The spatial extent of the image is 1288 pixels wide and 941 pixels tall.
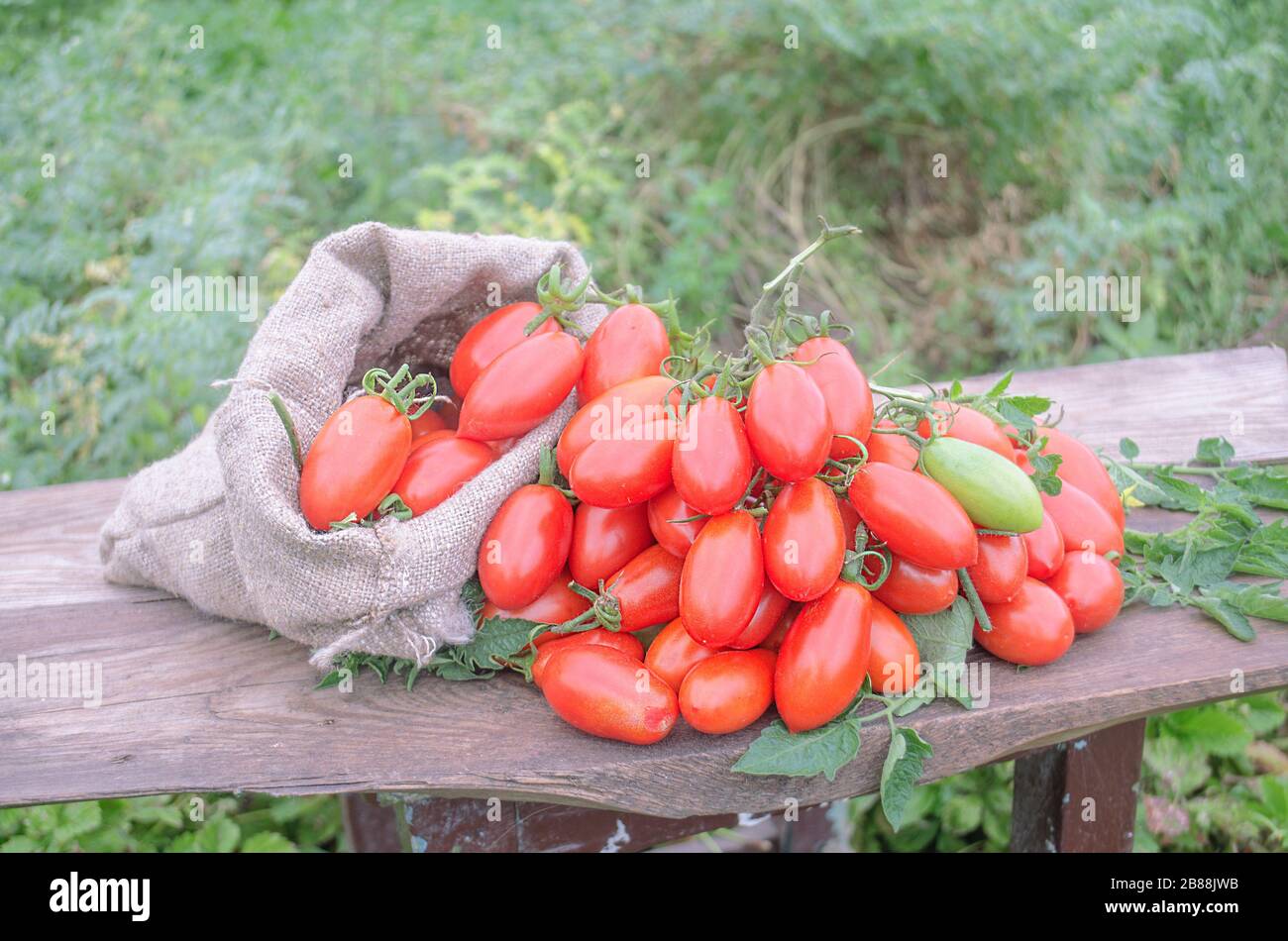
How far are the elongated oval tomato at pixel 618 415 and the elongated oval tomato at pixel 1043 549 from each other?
0.52 metres

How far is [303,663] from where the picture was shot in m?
1.55

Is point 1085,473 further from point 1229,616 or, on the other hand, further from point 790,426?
point 790,426

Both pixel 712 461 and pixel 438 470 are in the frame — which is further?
pixel 438 470

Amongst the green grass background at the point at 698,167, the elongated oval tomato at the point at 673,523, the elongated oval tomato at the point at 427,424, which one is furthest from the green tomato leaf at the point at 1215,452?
the green grass background at the point at 698,167

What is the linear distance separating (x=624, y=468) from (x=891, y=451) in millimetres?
347

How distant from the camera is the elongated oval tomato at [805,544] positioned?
4.11 ft

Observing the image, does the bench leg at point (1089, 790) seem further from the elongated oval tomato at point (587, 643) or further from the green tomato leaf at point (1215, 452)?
the elongated oval tomato at point (587, 643)

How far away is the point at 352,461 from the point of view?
1.38m

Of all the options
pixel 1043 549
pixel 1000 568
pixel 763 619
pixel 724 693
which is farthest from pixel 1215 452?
pixel 724 693

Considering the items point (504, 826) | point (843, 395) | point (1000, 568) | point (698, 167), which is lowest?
point (504, 826)

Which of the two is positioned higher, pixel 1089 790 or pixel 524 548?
pixel 524 548
